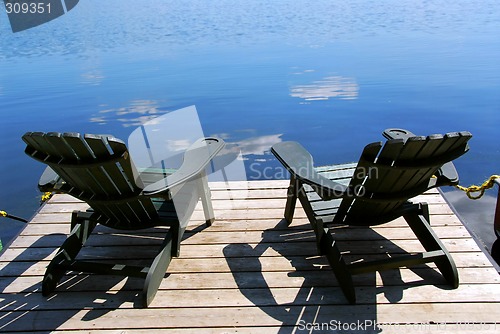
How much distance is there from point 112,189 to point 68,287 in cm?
62

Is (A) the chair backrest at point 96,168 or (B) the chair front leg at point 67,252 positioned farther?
(B) the chair front leg at point 67,252

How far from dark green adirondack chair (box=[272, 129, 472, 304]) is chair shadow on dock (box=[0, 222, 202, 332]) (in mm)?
947

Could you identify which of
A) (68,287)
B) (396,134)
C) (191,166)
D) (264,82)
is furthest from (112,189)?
(264,82)

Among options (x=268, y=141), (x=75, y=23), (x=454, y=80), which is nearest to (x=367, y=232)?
(x=268, y=141)

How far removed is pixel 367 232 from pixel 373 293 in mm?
678

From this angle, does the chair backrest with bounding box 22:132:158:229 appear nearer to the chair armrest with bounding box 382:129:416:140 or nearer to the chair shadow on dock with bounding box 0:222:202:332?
the chair shadow on dock with bounding box 0:222:202:332

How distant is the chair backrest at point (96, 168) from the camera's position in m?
2.10

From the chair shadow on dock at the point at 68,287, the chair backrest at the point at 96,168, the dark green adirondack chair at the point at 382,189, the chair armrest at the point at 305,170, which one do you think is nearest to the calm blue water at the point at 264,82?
the chair shadow on dock at the point at 68,287

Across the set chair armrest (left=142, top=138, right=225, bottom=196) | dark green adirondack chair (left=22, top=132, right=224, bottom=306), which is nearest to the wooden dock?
dark green adirondack chair (left=22, top=132, right=224, bottom=306)

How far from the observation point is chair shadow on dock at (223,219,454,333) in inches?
85.0

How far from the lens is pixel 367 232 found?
2969 millimetres

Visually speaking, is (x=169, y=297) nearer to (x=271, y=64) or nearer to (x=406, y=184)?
(x=406, y=184)

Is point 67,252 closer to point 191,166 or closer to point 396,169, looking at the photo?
point 191,166

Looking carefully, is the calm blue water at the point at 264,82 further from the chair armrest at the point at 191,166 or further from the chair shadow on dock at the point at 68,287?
the chair armrest at the point at 191,166
